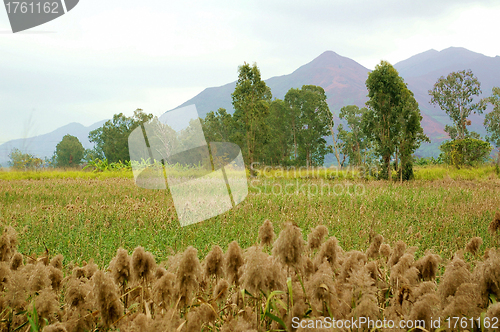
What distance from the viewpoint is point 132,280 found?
42.3 inches

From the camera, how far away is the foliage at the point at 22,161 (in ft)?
46.1

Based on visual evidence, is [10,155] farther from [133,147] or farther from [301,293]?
[301,293]

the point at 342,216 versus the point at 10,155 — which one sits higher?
the point at 10,155

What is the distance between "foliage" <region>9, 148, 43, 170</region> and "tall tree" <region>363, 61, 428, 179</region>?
15.3 m

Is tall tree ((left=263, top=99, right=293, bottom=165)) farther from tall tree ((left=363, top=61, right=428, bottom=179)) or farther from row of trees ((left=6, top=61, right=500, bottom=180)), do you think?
tall tree ((left=363, top=61, right=428, bottom=179))

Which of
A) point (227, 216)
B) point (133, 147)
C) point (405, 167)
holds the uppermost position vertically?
point (133, 147)

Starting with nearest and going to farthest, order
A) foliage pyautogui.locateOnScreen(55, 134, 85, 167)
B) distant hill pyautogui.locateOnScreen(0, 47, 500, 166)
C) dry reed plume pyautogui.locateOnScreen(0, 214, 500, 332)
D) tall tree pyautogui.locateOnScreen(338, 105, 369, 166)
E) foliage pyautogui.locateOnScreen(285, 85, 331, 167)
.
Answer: dry reed plume pyautogui.locateOnScreen(0, 214, 500, 332) < foliage pyautogui.locateOnScreen(285, 85, 331, 167) < foliage pyautogui.locateOnScreen(55, 134, 85, 167) < tall tree pyautogui.locateOnScreen(338, 105, 369, 166) < distant hill pyautogui.locateOnScreen(0, 47, 500, 166)

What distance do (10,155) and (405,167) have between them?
1762cm

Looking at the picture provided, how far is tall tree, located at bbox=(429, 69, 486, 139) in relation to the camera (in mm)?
32719

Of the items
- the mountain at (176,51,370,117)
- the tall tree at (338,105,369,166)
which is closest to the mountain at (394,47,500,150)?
the mountain at (176,51,370,117)

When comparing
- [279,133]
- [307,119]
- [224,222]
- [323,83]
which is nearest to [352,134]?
[279,133]

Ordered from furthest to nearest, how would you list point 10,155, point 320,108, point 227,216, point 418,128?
1. point 320,108
2. point 10,155
3. point 418,128
4. point 227,216

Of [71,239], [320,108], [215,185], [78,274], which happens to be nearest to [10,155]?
[215,185]

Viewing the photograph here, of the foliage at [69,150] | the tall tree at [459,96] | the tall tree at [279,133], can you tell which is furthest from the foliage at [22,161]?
the tall tree at [459,96]
